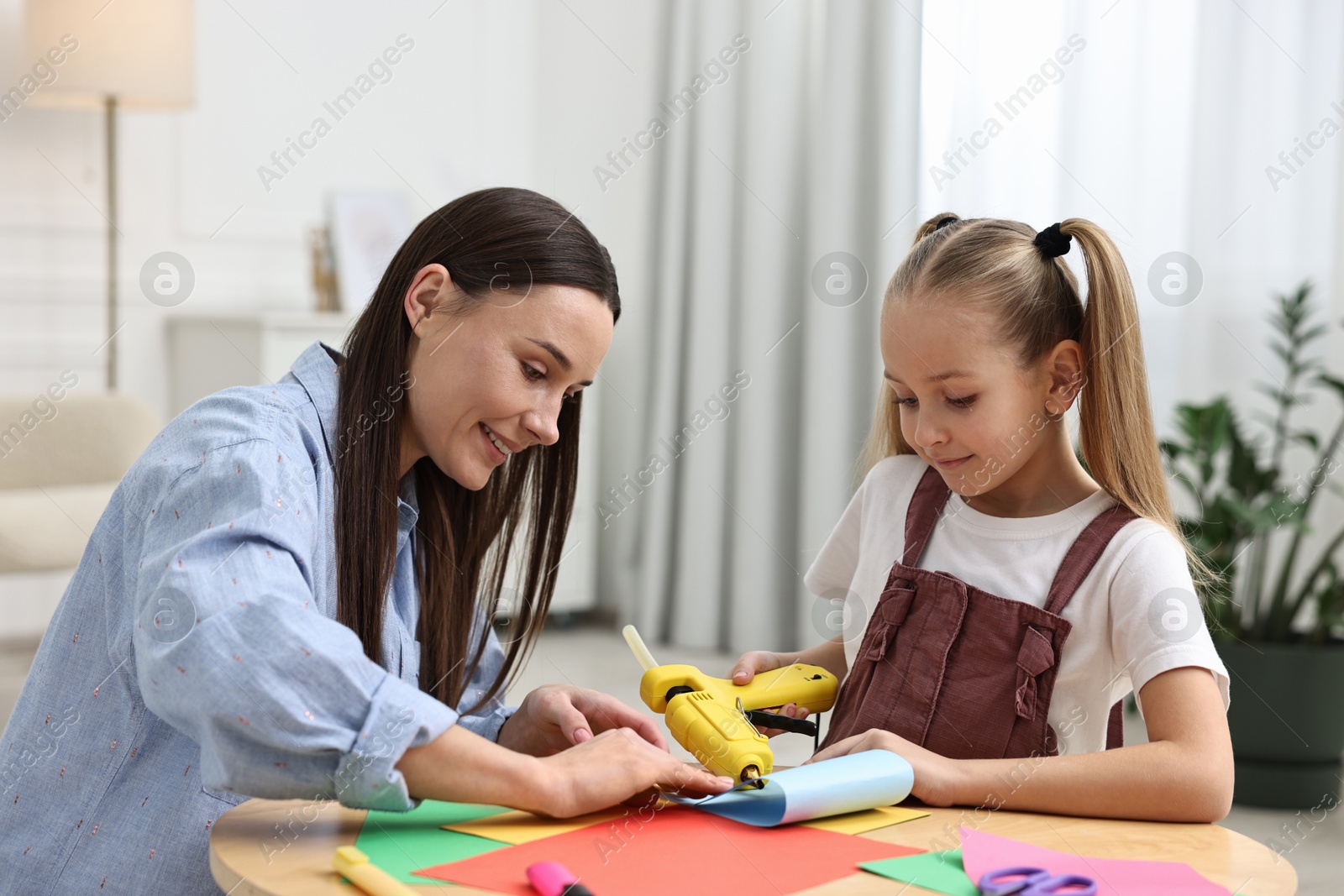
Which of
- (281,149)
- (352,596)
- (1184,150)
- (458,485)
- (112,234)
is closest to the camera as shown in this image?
(352,596)

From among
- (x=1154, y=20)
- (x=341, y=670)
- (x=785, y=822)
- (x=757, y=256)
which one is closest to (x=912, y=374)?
(x=785, y=822)

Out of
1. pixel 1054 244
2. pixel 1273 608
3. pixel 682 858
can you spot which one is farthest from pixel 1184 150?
pixel 682 858

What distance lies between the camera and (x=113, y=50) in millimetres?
3250

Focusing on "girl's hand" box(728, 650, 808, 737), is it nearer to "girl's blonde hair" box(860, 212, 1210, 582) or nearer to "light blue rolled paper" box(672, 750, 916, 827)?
"light blue rolled paper" box(672, 750, 916, 827)

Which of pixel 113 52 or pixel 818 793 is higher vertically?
pixel 113 52

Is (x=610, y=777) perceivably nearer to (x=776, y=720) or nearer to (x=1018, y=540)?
(x=776, y=720)

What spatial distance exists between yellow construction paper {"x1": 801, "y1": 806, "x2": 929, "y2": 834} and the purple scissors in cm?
13

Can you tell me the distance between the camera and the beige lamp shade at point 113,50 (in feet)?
10.6

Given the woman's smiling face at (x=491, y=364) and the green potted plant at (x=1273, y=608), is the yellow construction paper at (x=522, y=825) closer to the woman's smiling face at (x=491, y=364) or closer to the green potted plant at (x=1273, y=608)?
the woman's smiling face at (x=491, y=364)

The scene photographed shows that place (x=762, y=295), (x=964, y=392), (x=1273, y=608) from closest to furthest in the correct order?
1. (x=964, y=392)
2. (x=1273, y=608)
3. (x=762, y=295)

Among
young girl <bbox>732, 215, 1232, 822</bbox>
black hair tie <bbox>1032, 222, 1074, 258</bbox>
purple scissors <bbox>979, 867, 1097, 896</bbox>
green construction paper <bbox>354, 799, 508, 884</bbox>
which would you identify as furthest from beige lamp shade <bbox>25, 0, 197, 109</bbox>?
purple scissors <bbox>979, 867, 1097, 896</bbox>

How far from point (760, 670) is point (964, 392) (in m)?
0.34

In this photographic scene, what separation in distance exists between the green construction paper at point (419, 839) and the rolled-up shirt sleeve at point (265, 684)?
30 mm

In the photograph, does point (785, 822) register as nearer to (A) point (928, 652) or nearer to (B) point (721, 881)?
(B) point (721, 881)
